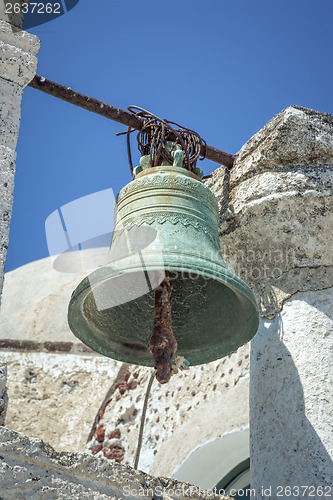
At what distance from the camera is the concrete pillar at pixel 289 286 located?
99.1 inches

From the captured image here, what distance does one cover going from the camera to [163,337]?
233cm

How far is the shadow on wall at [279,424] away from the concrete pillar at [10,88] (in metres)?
1.21

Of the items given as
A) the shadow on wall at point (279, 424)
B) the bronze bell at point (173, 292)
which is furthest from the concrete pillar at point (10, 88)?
the shadow on wall at point (279, 424)

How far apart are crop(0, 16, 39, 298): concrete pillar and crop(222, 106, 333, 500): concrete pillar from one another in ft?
3.58

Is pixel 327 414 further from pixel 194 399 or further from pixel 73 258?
pixel 73 258

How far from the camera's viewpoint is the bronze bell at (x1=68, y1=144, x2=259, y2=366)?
8.29 feet

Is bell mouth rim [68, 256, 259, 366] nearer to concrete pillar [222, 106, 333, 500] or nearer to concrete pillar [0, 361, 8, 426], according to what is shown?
concrete pillar [222, 106, 333, 500]

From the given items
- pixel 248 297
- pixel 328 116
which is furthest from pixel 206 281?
pixel 328 116

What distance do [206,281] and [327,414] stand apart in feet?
2.09

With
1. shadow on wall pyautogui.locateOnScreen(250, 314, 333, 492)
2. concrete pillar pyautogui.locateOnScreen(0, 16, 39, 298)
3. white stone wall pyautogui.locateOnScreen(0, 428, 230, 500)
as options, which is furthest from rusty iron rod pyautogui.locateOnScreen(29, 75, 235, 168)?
white stone wall pyautogui.locateOnScreen(0, 428, 230, 500)

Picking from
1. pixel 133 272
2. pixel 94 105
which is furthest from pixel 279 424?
pixel 94 105

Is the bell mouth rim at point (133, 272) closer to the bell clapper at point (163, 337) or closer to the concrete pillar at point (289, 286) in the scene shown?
the bell clapper at point (163, 337)

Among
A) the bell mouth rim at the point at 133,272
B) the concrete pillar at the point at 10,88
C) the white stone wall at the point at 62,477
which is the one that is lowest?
the white stone wall at the point at 62,477

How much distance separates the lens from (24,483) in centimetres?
171
